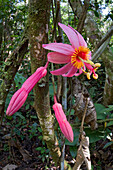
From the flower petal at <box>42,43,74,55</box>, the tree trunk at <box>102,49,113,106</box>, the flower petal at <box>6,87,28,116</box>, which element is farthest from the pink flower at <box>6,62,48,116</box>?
the tree trunk at <box>102,49,113,106</box>

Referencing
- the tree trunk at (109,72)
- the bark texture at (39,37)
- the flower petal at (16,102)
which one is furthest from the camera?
the tree trunk at (109,72)

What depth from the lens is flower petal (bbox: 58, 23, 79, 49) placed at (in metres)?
0.61

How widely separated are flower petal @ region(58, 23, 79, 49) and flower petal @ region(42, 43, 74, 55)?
3cm

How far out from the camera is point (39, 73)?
0.63m

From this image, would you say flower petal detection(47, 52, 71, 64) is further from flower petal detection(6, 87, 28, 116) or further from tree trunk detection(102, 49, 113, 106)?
A: tree trunk detection(102, 49, 113, 106)

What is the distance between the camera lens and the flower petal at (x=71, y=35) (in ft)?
2.00

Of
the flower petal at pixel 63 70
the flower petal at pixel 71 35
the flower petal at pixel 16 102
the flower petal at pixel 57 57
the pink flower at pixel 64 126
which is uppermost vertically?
the flower petal at pixel 71 35

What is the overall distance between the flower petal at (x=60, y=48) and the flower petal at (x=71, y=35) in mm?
27

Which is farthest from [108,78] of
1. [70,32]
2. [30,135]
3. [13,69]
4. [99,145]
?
[70,32]

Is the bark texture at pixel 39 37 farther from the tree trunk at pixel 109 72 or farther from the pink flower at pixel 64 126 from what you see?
the tree trunk at pixel 109 72

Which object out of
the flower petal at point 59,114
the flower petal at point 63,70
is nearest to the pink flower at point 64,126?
the flower petal at point 59,114

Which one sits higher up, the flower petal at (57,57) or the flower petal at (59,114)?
the flower petal at (57,57)

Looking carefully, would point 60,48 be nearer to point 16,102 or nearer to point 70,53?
point 70,53

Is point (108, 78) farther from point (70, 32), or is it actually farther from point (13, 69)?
point (70, 32)
